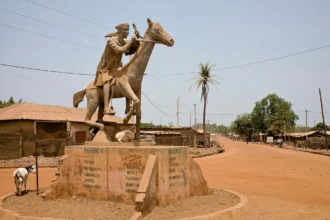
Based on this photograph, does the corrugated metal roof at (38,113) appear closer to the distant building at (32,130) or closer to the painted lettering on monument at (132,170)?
the distant building at (32,130)

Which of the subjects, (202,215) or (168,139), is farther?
(168,139)

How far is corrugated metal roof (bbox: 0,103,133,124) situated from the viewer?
2311 cm

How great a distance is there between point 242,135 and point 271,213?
290 ft

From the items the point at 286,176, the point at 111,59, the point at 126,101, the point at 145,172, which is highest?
the point at 111,59

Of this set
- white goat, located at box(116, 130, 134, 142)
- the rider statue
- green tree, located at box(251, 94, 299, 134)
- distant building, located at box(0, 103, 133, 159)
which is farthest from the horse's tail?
green tree, located at box(251, 94, 299, 134)

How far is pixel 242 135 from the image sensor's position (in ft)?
308

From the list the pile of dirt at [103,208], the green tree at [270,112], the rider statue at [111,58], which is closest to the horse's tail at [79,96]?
the rider statue at [111,58]

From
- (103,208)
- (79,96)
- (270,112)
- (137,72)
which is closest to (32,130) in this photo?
(79,96)

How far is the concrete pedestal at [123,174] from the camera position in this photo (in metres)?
7.09

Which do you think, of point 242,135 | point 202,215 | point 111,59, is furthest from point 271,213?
point 242,135

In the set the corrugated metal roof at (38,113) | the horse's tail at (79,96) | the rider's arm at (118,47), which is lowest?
the horse's tail at (79,96)

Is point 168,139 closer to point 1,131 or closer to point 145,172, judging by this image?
point 1,131

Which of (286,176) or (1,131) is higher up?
(1,131)

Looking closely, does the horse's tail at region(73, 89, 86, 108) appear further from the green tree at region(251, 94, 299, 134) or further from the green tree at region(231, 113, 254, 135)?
the green tree at region(231, 113, 254, 135)
